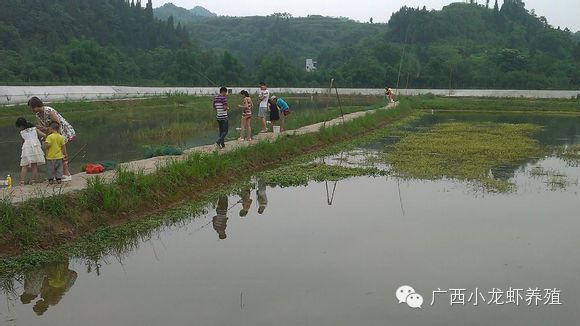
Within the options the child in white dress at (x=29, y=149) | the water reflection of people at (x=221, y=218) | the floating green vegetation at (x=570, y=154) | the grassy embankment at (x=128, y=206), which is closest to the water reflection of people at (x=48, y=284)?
the grassy embankment at (x=128, y=206)

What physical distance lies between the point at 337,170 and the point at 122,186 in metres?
5.23

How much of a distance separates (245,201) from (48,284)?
405 centimetres

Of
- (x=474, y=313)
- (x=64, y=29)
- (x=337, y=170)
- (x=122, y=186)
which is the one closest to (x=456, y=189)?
(x=337, y=170)

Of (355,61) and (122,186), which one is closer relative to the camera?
(122,186)

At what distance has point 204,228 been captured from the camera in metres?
7.32

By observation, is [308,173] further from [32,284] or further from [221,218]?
[32,284]

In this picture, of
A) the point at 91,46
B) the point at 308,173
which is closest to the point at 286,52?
the point at 91,46

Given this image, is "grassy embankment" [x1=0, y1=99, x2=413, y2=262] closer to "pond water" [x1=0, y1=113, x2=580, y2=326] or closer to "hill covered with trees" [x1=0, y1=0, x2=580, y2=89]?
"pond water" [x1=0, y1=113, x2=580, y2=326]

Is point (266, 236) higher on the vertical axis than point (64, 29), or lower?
lower

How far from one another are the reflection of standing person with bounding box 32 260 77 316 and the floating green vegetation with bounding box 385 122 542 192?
7.42 meters

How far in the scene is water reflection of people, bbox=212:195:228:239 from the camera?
718 cm

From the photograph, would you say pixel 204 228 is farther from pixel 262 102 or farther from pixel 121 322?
pixel 262 102

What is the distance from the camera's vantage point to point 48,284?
534 cm

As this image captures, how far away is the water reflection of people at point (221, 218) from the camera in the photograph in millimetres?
7182
